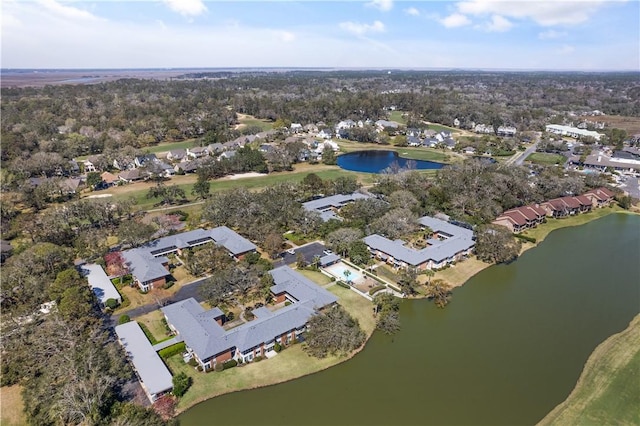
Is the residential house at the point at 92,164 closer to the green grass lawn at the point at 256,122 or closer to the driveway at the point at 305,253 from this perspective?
the green grass lawn at the point at 256,122

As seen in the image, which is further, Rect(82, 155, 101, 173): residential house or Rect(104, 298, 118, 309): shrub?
Rect(82, 155, 101, 173): residential house

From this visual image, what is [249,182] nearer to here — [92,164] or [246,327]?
[92,164]

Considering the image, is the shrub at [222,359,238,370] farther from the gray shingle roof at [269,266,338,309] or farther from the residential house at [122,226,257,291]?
the residential house at [122,226,257,291]

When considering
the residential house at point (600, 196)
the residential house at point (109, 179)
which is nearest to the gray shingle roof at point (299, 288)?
the residential house at point (109, 179)

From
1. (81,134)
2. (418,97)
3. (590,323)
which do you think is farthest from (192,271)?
(418,97)

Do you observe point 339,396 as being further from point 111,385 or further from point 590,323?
point 590,323

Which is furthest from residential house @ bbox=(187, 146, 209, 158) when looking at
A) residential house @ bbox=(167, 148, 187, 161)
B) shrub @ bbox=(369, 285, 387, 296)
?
shrub @ bbox=(369, 285, 387, 296)

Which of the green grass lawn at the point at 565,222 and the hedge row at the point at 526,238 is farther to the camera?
the green grass lawn at the point at 565,222
